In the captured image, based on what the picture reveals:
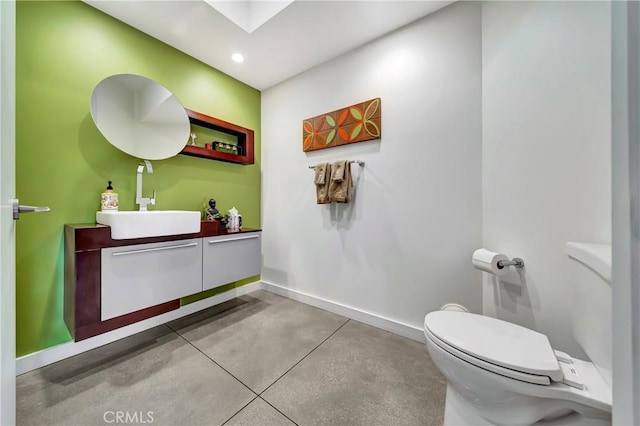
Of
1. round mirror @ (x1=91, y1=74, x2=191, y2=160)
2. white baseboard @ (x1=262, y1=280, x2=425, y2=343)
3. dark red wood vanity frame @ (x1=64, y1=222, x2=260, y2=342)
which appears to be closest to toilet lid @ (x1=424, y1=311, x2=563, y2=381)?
white baseboard @ (x1=262, y1=280, x2=425, y2=343)

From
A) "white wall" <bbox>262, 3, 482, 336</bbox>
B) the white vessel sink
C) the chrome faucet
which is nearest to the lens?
the white vessel sink

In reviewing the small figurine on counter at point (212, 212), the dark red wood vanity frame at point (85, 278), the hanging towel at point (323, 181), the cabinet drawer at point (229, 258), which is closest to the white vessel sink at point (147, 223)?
the dark red wood vanity frame at point (85, 278)

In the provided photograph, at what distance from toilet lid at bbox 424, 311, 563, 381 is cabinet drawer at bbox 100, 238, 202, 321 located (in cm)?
155

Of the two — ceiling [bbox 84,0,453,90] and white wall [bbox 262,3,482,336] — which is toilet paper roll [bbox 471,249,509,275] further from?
ceiling [bbox 84,0,453,90]

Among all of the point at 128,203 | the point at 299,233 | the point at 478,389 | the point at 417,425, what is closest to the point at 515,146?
the point at 478,389

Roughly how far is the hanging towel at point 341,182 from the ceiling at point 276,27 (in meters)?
0.99

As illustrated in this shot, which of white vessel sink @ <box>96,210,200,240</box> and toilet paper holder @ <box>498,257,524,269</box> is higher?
white vessel sink @ <box>96,210,200,240</box>

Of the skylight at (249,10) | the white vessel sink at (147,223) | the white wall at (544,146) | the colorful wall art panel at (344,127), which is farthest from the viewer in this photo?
the colorful wall art panel at (344,127)

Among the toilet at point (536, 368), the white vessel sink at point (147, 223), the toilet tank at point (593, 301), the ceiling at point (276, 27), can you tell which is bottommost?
the toilet at point (536, 368)

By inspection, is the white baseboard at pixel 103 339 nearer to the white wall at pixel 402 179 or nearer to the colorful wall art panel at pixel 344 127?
the white wall at pixel 402 179

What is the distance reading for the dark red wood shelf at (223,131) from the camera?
1.94 m

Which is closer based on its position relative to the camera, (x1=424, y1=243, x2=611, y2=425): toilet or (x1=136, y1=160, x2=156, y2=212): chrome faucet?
(x1=424, y1=243, x2=611, y2=425): toilet

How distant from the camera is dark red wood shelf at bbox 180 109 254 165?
6.38 feet

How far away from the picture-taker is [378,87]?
180 cm
